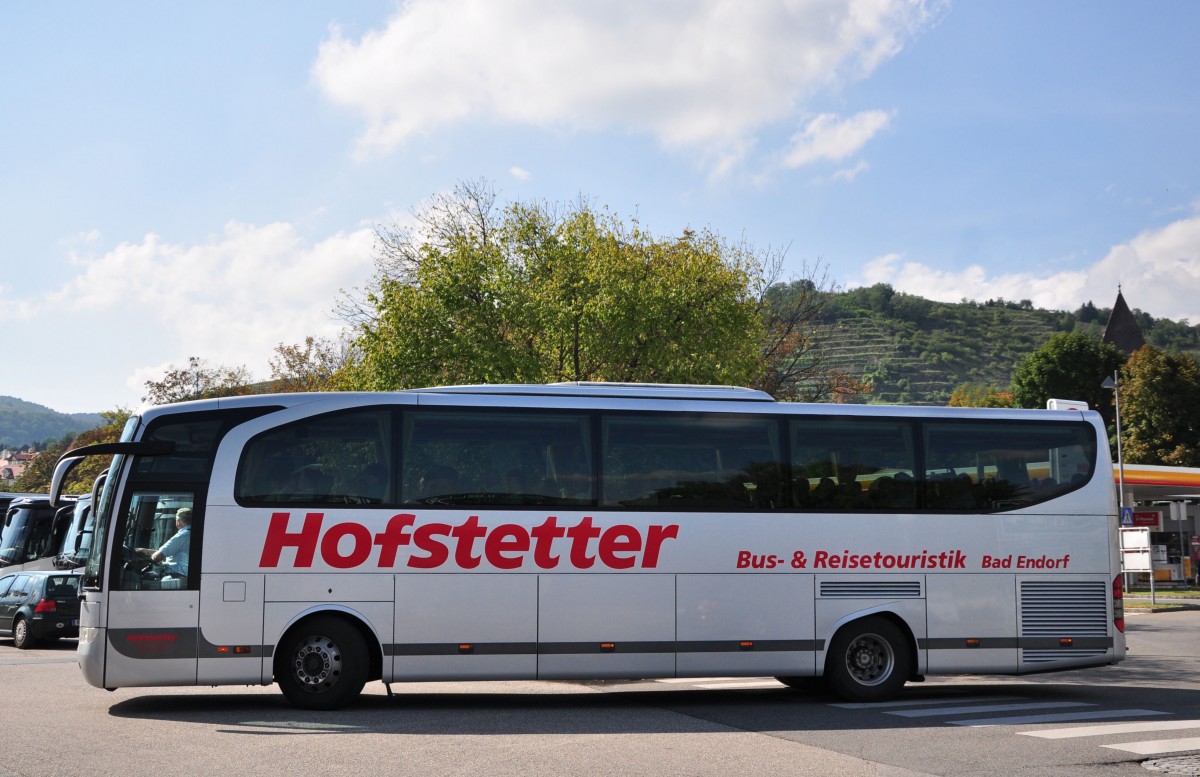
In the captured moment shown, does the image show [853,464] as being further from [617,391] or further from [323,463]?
[323,463]

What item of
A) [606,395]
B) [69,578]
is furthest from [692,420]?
[69,578]

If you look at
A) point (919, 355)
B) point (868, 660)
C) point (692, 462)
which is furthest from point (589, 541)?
point (919, 355)

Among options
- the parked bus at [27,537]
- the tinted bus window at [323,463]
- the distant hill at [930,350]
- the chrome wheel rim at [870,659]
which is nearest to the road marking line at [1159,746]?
the chrome wheel rim at [870,659]

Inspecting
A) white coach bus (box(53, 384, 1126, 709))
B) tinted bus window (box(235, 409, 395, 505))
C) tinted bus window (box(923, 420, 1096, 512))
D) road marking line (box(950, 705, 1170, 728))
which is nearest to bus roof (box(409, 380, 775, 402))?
white coach bus (box(53, 384, 1126, 709))

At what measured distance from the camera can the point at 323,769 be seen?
31.2ft

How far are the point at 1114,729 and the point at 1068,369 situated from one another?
282ft

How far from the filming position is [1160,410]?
260 ft

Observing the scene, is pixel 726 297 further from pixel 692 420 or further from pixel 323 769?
pixel 323 769

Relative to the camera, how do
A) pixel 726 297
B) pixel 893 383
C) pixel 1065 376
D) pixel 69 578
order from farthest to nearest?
pixel 893 383
pixel 1065 376
pixel 726 297
pixel 69 578

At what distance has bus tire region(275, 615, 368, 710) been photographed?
1342 centimetres

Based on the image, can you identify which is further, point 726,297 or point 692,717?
point 726,297

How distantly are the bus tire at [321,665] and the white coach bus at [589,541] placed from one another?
2 centimetres

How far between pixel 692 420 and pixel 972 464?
3613mm

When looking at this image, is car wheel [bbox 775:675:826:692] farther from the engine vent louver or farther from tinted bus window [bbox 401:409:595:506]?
tinted bus window [bbox 401:409:595:506]
